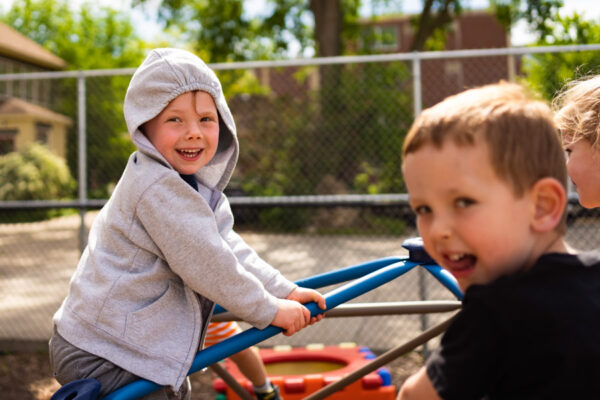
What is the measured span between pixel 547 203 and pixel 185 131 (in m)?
1.13

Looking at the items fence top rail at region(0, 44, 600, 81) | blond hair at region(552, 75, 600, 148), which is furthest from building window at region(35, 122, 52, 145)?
blond hair at region(552, 75, 600, 148)

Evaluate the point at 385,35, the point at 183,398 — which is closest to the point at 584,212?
the point at 183,398

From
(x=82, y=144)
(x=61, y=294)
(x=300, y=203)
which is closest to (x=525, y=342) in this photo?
(x=300, y=203)

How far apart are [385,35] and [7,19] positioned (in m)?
25.9

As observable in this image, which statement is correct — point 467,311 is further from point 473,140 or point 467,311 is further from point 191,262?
point 191,262

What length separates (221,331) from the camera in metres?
2.33

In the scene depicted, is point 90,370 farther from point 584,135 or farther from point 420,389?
point 584,135

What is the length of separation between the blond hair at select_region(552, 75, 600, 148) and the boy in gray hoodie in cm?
87

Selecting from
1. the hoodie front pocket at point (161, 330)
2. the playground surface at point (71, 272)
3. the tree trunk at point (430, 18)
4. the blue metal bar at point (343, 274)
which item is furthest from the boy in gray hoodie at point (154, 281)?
the tree trunk at point (430, 18)

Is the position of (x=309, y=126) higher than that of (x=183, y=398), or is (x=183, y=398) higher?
(x=309, y=126)

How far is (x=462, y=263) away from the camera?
110cm

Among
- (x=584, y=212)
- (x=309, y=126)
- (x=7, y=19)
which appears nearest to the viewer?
(x=584, y=212)

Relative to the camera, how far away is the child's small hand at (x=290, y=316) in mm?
1722

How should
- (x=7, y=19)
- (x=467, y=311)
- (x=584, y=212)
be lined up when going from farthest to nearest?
(x=7, y=19), (x=584, y=212), (x=467, y=311)
